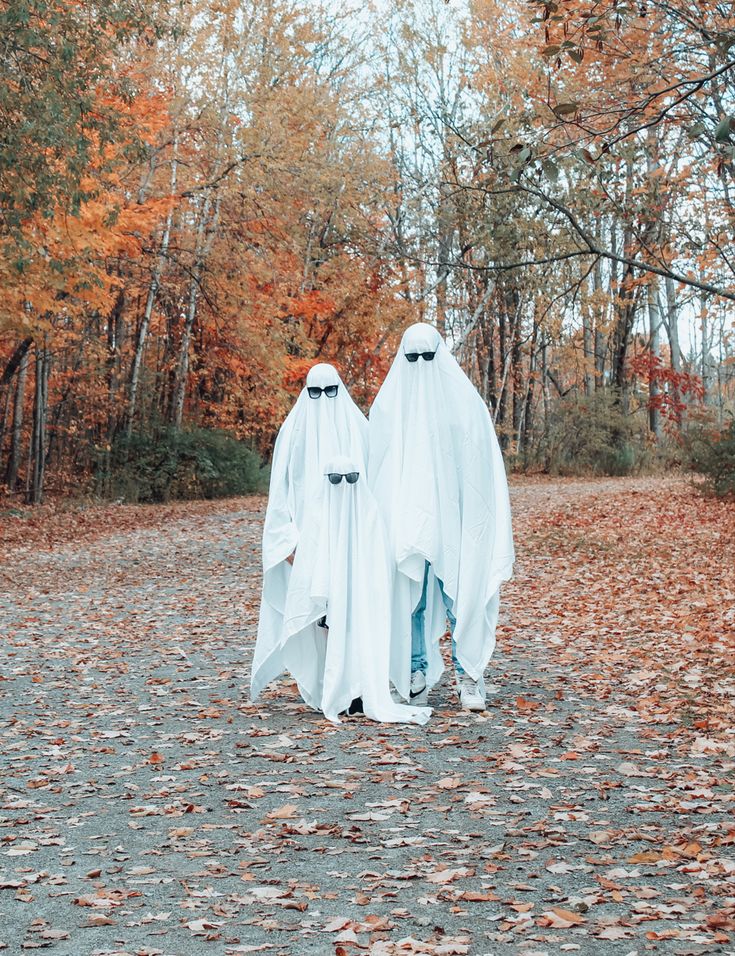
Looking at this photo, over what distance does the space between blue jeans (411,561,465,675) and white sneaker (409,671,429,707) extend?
0.03m

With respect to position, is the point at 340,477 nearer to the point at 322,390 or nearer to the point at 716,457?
the point at 322,390

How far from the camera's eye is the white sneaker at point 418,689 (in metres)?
7.61

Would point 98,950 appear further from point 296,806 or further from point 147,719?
point 147,719

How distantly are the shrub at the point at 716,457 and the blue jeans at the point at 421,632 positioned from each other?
557 inches

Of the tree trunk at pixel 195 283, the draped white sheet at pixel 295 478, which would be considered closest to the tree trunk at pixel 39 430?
the tree trunk at pixel 195 283

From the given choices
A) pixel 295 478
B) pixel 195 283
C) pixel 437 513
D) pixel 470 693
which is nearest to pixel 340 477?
pixel 295 478

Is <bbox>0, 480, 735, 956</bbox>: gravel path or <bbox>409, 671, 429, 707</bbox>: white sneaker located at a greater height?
<bbox>409, 671, 429, 707</bbox>: white sneaker

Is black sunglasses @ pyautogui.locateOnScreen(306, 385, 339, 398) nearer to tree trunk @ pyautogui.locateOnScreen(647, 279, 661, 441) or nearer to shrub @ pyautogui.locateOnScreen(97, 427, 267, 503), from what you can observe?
shrub @ pyautogui.locateOnScreen(97, 427, 267, 503)

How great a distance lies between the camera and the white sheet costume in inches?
290

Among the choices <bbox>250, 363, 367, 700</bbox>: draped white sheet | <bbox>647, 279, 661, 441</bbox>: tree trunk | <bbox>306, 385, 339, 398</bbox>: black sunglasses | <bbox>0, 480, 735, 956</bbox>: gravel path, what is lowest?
<bbox>0, 480, 735, 956</bbox>: gravel path

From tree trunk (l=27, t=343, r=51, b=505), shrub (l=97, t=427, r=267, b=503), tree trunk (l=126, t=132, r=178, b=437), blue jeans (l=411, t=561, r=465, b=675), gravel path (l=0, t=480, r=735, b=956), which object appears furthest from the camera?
shrub (l=97, t=427, r=267, b=503)

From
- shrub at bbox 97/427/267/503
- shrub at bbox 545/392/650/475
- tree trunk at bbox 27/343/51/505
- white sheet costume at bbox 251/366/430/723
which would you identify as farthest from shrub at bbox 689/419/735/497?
white sheet costume at bbox 251/366/430/723

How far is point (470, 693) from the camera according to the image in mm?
7617

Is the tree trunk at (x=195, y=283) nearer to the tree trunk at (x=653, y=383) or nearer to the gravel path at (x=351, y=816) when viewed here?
the tree trunk at (x=653, y=383)
